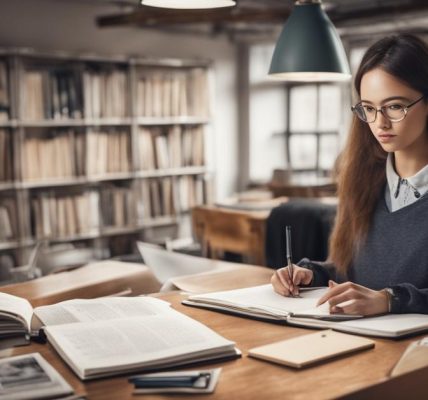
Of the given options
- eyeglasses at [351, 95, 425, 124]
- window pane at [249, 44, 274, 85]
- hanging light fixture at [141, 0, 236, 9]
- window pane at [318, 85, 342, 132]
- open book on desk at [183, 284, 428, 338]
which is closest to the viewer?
open book on desk at [183, 284, 428, 338]

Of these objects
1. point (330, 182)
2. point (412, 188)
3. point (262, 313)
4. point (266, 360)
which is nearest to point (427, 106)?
point (412, 188)

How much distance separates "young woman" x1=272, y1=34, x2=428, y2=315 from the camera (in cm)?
152

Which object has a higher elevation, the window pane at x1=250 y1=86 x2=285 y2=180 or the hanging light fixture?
the hanging light fixture

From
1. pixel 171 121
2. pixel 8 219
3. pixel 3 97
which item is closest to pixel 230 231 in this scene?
pixel 8 219

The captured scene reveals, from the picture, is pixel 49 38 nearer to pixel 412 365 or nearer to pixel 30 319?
pixel 30 319

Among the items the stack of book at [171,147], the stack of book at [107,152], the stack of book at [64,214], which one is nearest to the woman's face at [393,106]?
the stack of book at [64,214]

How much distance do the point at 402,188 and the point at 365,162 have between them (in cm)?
18

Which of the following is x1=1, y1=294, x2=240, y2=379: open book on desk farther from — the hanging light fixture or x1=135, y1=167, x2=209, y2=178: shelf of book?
x1=135, y1=167, x2=209, y2=178: shelf of book

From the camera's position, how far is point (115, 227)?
19.9ft

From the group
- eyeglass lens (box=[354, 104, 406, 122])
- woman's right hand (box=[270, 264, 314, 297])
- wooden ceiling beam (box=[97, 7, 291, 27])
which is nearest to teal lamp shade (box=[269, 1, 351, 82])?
eyeglass lens (box=[354, 104, 406, 122])

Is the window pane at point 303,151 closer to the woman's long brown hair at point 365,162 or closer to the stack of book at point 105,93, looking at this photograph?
the stack of book at point 105,93

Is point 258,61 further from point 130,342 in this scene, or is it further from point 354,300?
point 130,342

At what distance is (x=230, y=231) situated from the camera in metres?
4.48

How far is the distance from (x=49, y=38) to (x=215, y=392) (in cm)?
513
